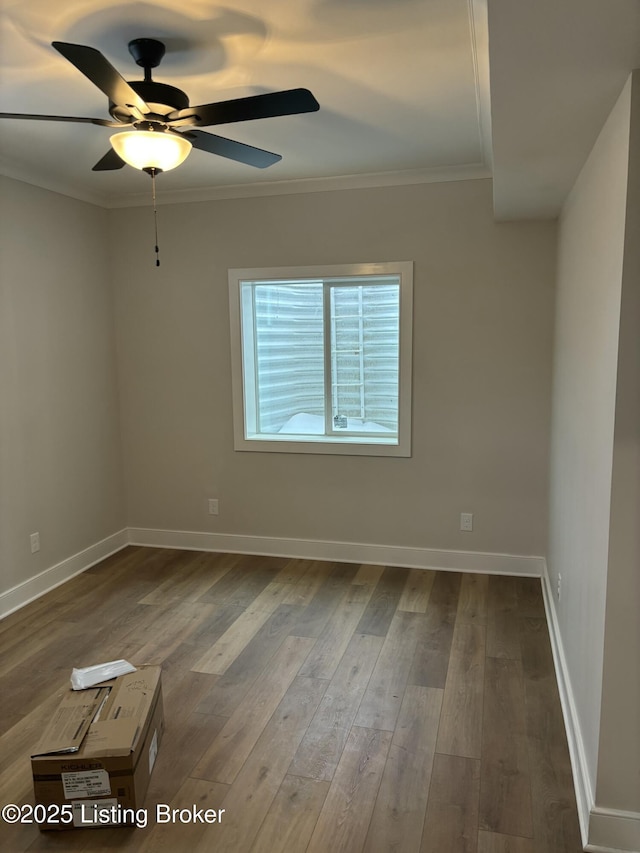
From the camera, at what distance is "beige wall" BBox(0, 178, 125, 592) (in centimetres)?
361

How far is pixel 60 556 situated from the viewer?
4062 mm

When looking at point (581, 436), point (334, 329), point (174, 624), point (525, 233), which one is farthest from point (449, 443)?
point (174, 624)

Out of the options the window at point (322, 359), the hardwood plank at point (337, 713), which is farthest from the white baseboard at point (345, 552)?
the hardwood plank at point (337, 713)

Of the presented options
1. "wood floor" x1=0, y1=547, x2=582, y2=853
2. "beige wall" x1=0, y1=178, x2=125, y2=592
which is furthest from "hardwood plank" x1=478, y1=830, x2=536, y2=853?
"beige wall" x1=0, y1=178, x2=125, y2=592

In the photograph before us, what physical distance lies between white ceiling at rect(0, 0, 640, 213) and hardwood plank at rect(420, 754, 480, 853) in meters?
2.20

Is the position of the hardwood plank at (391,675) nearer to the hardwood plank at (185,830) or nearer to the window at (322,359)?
the hardwood plank at (185,830)

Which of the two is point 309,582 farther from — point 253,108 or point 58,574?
point 253,108

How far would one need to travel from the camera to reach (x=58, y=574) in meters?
4.02

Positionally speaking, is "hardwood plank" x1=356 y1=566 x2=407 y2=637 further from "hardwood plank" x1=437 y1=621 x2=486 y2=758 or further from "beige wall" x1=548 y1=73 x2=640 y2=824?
"beige wall" x1=548 y1=73 x2=640 y2=824

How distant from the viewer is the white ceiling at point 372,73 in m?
1.51

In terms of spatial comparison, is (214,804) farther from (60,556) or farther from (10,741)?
(60,556)

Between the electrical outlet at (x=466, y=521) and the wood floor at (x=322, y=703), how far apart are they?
0.31 m

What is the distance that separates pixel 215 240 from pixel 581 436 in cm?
287

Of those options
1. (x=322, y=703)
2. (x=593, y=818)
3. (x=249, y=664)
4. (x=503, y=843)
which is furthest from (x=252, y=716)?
(x=593, y=818)
